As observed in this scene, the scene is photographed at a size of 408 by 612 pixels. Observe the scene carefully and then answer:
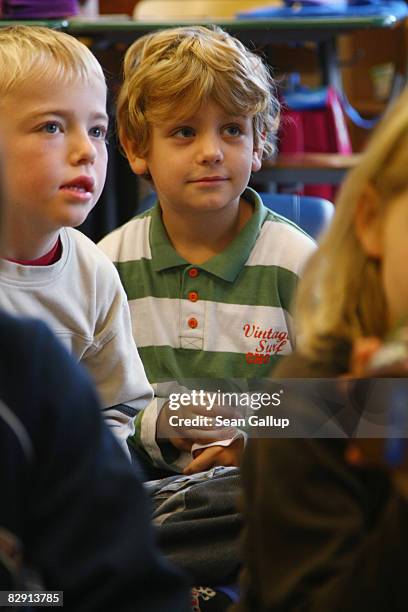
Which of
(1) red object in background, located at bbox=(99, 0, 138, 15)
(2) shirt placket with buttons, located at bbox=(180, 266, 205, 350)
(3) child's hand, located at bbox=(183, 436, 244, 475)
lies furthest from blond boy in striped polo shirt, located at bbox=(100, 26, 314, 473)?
(1) red object in background, located at bbox=(99, 0, 138, 15)

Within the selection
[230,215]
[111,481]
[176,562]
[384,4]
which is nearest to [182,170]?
[230,215]

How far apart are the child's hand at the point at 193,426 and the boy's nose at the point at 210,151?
323 millimetres

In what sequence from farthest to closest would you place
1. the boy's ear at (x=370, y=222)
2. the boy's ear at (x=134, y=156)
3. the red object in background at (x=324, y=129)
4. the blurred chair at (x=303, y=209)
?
the red object in background at (x=324, y=129) < the blurred chair at (x=303, y=209) < the boy's ear at (x=134, y=156) < the boy's ear at (x=370, y=222)

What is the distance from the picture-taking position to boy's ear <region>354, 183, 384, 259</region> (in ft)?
2.50

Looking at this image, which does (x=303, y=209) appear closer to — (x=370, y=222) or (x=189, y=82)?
(x=189, y=82)

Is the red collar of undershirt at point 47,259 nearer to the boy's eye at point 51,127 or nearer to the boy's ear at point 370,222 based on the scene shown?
the boy's eye at point 51,127

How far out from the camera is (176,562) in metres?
1.23

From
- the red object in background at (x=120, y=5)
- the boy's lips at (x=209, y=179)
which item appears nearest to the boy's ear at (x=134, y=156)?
the boy's lips at (x=209, y=179)

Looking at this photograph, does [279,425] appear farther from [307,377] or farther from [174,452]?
[174,452]

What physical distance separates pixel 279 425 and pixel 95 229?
7.56 ft

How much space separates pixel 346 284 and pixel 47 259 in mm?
642

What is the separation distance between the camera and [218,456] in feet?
4.42

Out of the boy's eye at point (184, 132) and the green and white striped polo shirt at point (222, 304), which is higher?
the boy's eye at point (184, 132)

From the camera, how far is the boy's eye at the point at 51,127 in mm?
1318
